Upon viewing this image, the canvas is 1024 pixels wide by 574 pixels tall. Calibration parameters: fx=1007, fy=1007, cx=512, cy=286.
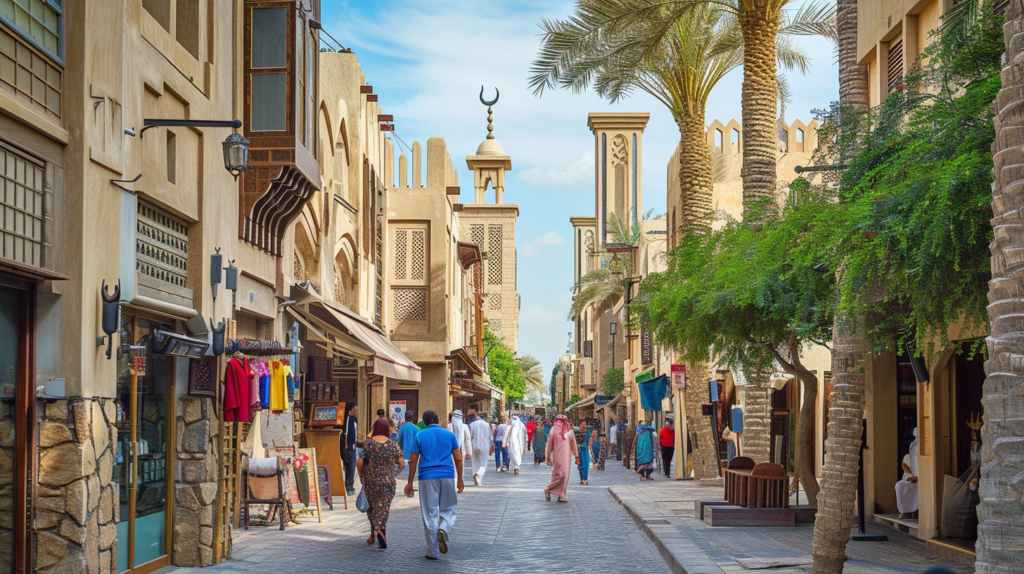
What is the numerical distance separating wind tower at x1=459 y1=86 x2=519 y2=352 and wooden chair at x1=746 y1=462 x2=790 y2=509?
7322cm

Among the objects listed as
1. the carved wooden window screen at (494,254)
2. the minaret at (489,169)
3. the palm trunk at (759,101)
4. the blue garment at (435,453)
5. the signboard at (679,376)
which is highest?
the minaret at (489,169)

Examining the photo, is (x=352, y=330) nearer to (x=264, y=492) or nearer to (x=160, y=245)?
(x=264, y=492)

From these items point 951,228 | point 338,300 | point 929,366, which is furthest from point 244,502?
point 338,300

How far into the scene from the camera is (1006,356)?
204 inches

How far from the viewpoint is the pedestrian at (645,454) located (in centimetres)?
2606

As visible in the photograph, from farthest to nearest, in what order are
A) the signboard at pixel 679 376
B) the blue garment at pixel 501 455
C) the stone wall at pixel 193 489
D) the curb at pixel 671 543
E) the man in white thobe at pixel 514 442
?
the blue garment at pixel 501 455 < the man in white thobe at pixel 514 442 < the signboard at pixel 679 376 < the stone wall at pixel 193 489 < the curb at pixel 671 543

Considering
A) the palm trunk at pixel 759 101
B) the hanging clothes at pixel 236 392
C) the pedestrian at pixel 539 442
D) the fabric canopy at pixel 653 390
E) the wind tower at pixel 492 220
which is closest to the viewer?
the hanging clothes at pixel 236 392

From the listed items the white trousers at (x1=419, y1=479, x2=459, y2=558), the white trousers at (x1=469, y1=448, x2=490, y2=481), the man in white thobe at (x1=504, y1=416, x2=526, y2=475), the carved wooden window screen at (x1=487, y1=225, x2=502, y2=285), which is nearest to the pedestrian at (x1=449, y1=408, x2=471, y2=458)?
the white trousers at (x1=469, y1=448, x2=490, y2=481)

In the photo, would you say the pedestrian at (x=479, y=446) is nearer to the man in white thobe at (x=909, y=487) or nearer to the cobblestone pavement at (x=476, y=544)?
the cobblestone pavement at (x=476, y=544)

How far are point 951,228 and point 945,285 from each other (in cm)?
85

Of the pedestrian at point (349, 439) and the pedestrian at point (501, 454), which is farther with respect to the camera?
the pedestrian at point (501, 454)

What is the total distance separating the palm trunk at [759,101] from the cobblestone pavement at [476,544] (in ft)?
20.1

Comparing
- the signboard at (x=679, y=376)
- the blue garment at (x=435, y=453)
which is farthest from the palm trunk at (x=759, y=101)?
the signboard at (x=679, y=376)

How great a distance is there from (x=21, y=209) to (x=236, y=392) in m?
4.28
